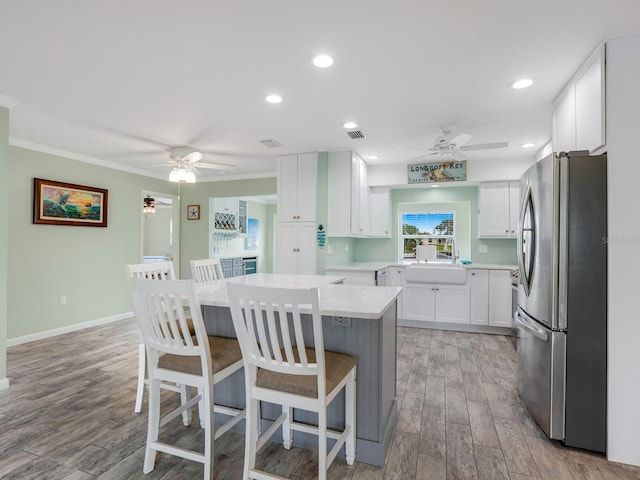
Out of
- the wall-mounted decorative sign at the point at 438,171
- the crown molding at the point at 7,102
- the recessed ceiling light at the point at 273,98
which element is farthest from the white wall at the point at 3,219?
the wall-mounted decorative sign at the point at 438,171

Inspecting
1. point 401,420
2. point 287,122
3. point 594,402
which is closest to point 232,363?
point 401,420

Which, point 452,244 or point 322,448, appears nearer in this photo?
point 322,448

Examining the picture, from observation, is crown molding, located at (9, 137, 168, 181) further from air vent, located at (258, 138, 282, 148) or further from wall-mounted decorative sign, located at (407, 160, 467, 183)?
wall-mounted decorative sign, located at (407, 160, 467, 183)

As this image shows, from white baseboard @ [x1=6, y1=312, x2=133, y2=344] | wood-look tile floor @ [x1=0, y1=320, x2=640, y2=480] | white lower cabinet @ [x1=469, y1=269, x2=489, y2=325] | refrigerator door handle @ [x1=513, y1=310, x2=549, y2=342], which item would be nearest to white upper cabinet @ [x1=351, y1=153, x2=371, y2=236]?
white lower cabinet @ [x1=469, y1=269, x2=489, y2=325]

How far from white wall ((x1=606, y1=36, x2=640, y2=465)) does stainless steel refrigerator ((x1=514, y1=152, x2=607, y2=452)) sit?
41 millimetres

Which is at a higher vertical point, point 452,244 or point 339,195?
point 339,195

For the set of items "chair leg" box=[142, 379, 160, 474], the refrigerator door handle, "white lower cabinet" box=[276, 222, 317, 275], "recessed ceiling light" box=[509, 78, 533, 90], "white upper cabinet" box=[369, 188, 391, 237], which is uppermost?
"recessed ceiling light" box=[509, 78, 533, 90]

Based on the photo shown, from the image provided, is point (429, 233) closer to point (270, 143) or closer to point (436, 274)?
point (436, 274)

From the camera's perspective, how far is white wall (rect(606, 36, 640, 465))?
75.2 inches

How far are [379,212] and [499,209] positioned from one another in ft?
5.77

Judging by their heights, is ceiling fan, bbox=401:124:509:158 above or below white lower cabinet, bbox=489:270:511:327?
above

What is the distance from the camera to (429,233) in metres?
5.74

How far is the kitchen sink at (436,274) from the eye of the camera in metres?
4.63

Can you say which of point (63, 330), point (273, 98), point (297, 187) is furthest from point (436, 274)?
point (63, 330)
